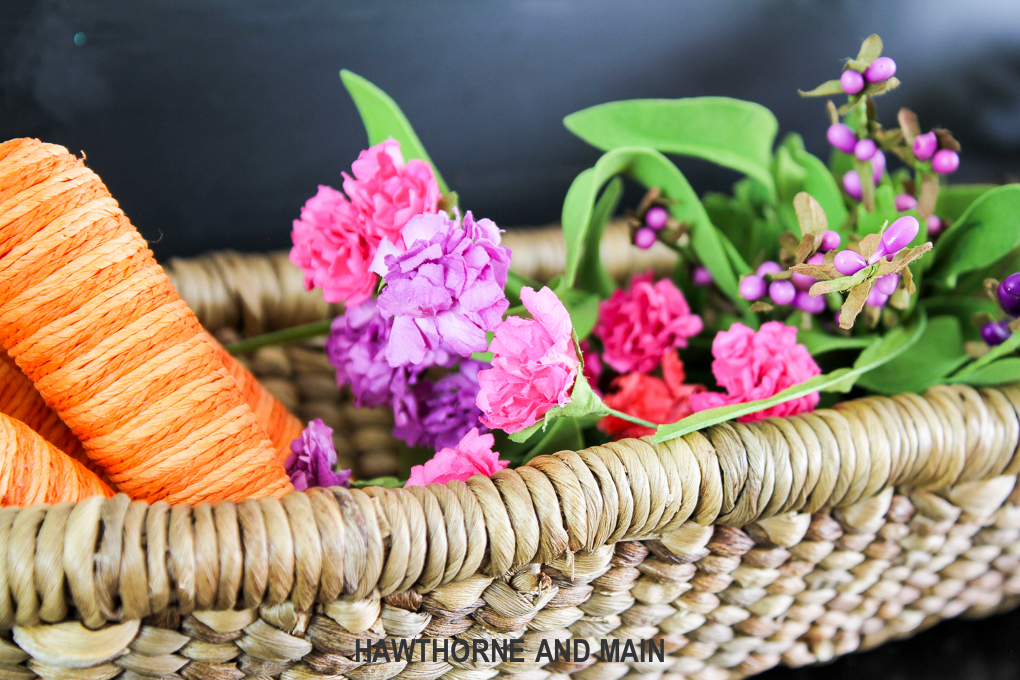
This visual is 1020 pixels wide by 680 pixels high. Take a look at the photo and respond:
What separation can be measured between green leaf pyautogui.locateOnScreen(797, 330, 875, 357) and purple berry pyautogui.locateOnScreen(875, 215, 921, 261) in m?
0.11

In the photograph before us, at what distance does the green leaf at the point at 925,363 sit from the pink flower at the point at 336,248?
1.09ft

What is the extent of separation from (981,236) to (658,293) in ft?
0.67

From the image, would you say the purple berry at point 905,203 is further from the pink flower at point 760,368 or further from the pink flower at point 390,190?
the pink flower at point 390,190

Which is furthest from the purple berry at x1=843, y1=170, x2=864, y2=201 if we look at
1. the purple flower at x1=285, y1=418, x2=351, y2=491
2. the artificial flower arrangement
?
the purple flower at x1=285, y1=418, x2=351, y2=491

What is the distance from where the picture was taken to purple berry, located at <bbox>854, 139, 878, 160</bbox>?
1.60ft

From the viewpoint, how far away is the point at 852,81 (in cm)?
45

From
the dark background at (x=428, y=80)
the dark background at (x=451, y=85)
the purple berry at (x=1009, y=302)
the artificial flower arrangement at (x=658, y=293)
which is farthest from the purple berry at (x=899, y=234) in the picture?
the dark background at (x=428, y=80)

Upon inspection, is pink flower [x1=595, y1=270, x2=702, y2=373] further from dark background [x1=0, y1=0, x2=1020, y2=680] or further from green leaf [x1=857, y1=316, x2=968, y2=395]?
dark background [x1=0, y1=0, x2=1020, y2=680]

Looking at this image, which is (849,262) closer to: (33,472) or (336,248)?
(336,248)

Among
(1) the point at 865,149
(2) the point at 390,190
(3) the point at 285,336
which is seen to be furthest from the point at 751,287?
(3) the point at 285,336

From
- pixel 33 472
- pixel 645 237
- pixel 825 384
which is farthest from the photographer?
pixel 645 237

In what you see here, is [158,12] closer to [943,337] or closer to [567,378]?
[567,378]

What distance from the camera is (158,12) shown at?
61 cm

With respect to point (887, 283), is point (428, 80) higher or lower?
higher
